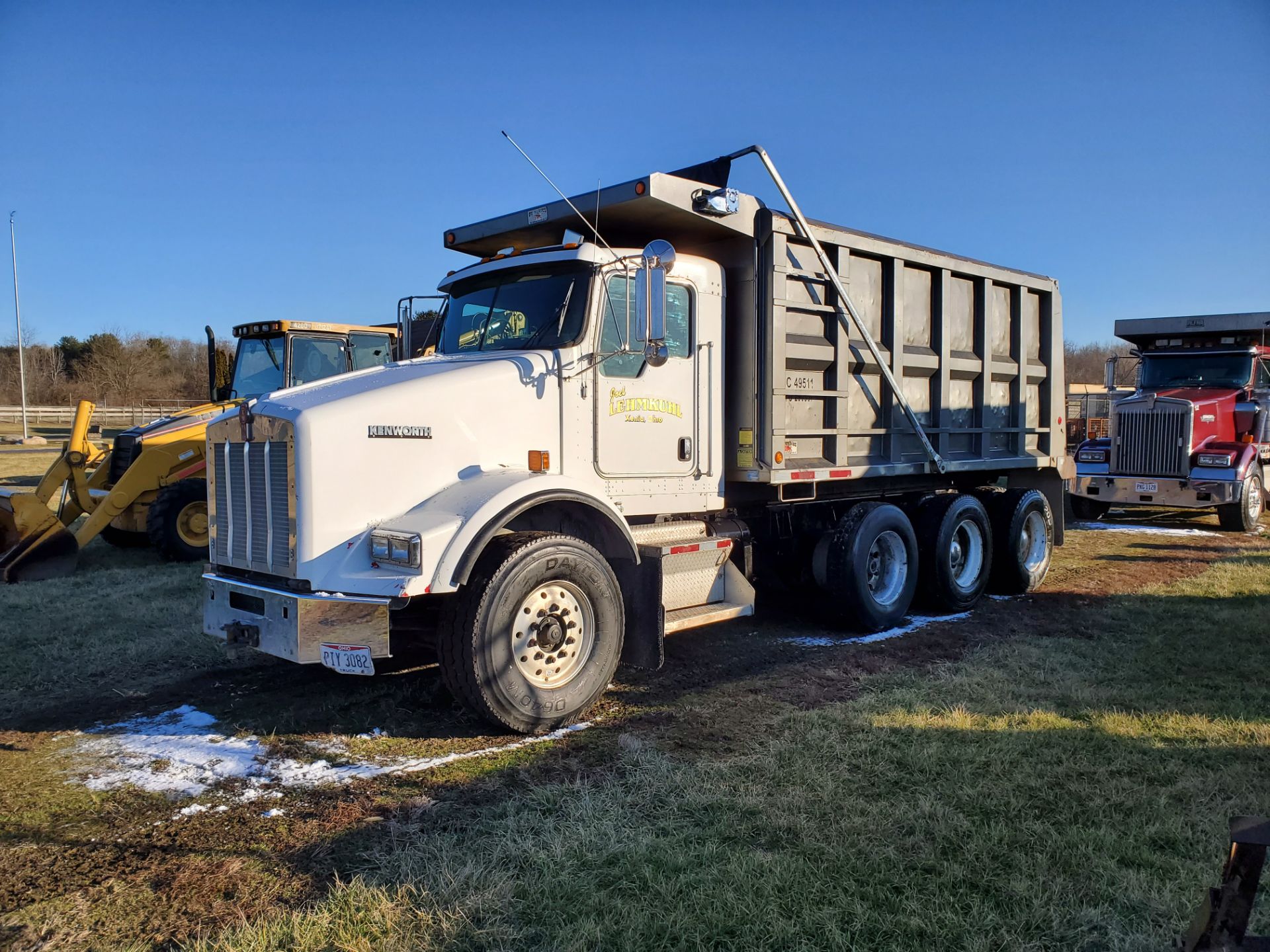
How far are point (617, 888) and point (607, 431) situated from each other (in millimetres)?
3112

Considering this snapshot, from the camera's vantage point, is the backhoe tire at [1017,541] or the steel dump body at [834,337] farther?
the backhoe tire at [1017,541]

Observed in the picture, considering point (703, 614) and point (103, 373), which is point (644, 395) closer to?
point (703, 614)

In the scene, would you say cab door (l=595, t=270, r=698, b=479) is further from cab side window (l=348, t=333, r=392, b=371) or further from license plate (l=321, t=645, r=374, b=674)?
cab side window (l=348, t=333, r=392, b=371)

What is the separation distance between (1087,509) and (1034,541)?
751cm

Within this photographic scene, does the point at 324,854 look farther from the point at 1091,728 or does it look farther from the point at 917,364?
the point at 917,364

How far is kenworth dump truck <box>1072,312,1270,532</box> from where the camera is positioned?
13859 millimetres

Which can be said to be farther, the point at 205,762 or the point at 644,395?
the point at 644,395

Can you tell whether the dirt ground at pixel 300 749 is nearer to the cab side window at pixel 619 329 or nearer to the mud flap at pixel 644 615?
the mud flap at pixel 644 615

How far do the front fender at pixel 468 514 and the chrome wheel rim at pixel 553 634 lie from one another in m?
0.46

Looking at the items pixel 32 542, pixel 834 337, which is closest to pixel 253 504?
pixel 834 337

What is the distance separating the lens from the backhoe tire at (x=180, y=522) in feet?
32.8

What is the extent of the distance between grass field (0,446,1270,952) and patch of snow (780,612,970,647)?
16.9 inches

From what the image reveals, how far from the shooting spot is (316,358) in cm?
1121

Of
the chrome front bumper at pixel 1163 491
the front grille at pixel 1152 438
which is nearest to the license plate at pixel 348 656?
the chrome front bumper at pixel 1163 491
